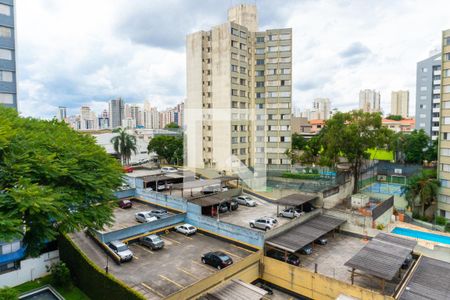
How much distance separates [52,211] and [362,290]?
67.0 feet

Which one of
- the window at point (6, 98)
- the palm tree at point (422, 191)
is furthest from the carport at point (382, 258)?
the window at point (6, 98)

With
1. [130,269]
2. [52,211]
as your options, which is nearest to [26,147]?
[52,211]

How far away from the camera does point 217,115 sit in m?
56.5

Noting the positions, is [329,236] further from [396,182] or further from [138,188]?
[396,182]

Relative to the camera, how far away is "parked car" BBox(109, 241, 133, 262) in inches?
993

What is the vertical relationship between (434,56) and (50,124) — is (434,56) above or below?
above

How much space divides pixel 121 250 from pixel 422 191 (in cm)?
3833

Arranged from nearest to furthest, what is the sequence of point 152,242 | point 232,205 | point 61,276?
point 61,276
point 152,242
point 232,205

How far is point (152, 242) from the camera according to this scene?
91.5ft

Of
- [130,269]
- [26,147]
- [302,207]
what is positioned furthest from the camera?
[302,207]

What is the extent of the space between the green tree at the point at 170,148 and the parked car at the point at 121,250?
44.7 m

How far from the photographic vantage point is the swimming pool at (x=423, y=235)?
31.3 meters

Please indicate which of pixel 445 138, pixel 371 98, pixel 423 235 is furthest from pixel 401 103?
pixel 423 235

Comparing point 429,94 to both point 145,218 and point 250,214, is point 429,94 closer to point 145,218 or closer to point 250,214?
point 250,214
